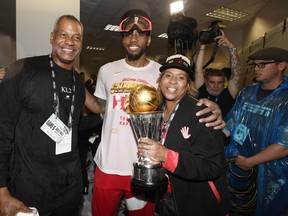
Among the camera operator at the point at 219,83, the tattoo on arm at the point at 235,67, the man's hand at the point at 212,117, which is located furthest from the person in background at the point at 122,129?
the tattoo on arm at the point at 235,67

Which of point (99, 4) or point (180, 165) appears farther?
point (99, 4)

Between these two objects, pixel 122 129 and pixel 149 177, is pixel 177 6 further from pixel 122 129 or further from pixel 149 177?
pixel 149 177

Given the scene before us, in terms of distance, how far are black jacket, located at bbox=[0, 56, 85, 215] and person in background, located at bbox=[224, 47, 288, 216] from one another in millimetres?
1904

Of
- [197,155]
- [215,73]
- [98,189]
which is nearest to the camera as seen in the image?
[197,155]

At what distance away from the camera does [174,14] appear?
3850mm

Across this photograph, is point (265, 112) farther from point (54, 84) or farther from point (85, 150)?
point (85, 150)

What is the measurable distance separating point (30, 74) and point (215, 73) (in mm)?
2756

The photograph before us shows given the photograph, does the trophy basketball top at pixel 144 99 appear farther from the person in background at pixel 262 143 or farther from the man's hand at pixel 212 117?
the person in background at pixel 262 143

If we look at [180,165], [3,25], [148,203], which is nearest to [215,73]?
[148,203]

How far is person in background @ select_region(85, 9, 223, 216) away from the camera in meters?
2.20

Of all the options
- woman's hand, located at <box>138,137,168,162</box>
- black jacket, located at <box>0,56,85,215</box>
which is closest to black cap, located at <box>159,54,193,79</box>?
woman's hand, located at <box>138,137,168,162</box>

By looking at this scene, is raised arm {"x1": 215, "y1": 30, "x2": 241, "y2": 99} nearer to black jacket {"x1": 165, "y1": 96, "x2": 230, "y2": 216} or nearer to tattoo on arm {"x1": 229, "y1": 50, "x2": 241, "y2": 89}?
tattoo on arm {"x1": 229, "y1": 50, "x2": 241, "y2": 89}

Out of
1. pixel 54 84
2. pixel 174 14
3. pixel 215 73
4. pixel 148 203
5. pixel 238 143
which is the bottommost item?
pixel 148 203

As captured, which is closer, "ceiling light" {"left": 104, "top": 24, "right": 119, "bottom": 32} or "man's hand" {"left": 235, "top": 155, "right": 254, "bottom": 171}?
"man's hand" {"left": 235, "top": 155, "right": 254, "bottom": 171}
